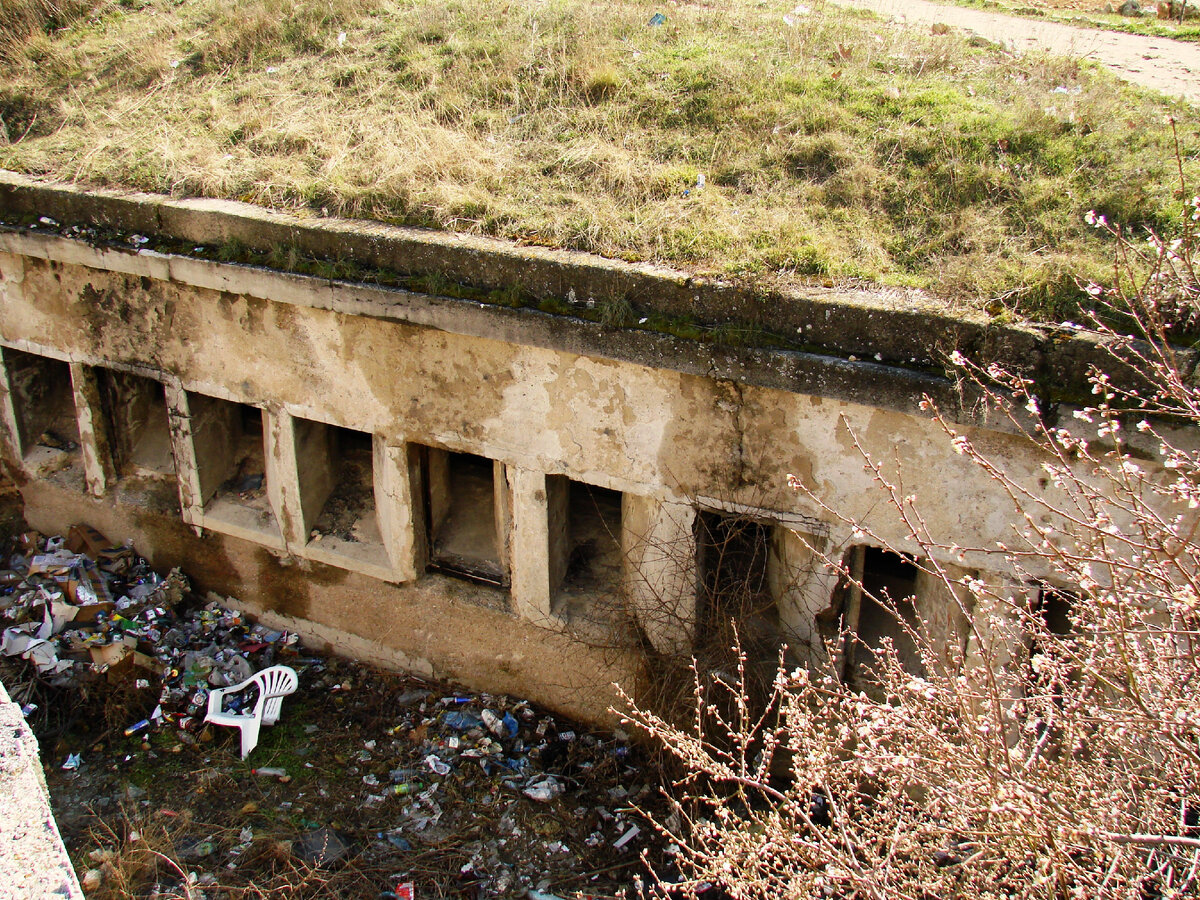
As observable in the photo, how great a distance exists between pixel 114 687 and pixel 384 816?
6.67ft

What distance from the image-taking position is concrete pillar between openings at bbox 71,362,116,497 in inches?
256

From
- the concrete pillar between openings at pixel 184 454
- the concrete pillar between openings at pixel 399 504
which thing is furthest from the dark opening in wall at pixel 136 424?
the concrete pillar between openings at pixel 399 504

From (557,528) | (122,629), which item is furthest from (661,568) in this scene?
(122,629)

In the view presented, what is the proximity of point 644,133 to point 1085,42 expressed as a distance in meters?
3.93

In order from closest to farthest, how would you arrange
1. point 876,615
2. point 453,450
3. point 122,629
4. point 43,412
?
1. point 876,615
2. point 453,450
3. point 122,629
4. point 43,412

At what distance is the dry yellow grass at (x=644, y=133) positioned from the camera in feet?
16.2

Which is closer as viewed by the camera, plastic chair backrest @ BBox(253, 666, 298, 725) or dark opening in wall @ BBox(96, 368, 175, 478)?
plastic chair backrest @ BBox(253, 666, 298, 725)

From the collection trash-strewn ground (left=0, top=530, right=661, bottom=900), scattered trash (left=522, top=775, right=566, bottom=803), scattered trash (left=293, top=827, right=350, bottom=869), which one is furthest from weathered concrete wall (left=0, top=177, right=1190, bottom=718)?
scattered trash (left=293, top=827, right=350, bottom=869)

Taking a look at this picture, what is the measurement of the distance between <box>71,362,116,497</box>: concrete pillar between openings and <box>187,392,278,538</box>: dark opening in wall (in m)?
0.82

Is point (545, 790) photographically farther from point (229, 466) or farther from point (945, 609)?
point (229, 466)

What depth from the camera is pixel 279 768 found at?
5711 mm

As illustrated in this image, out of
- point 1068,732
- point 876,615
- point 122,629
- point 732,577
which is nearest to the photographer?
point 1068,732

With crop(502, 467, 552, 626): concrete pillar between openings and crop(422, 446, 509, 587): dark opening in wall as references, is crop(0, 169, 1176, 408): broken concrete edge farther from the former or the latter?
crop(422, 446, 509, 587): dark opening in wall

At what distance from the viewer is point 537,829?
5.30 metres
